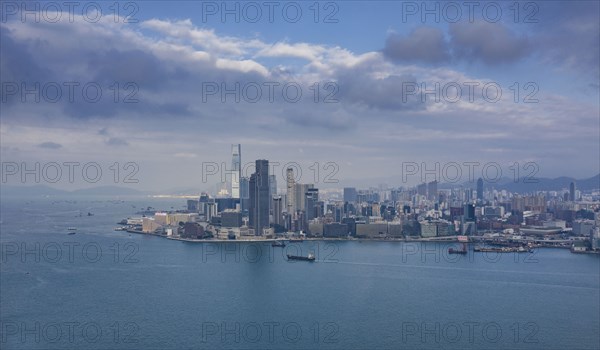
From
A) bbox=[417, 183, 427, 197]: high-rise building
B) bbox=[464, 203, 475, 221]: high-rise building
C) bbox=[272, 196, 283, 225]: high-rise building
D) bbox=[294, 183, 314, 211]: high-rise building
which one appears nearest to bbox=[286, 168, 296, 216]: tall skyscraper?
bbox=[294, 183, 314, 211]: high-rise building

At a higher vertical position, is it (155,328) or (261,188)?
(261,188)

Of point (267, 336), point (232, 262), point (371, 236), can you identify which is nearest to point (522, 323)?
point (267, 336)

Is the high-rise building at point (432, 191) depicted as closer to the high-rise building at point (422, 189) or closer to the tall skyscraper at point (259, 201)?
the high-rise building at point (422, 189)

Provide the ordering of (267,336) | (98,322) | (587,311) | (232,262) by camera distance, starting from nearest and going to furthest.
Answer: (267,336) → (98,322) → (587,311) → (232,262)

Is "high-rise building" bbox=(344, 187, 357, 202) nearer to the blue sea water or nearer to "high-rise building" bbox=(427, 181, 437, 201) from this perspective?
"high-rise building" bbox=(427, 181, 437, 201)

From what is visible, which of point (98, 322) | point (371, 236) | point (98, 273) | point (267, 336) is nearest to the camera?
point (267, 336)

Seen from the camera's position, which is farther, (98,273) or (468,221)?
(468,221)

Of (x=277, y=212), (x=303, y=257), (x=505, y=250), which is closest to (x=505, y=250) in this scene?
(x=505, y=250)

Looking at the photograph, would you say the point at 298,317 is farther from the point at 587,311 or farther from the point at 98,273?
the point at 98,273
